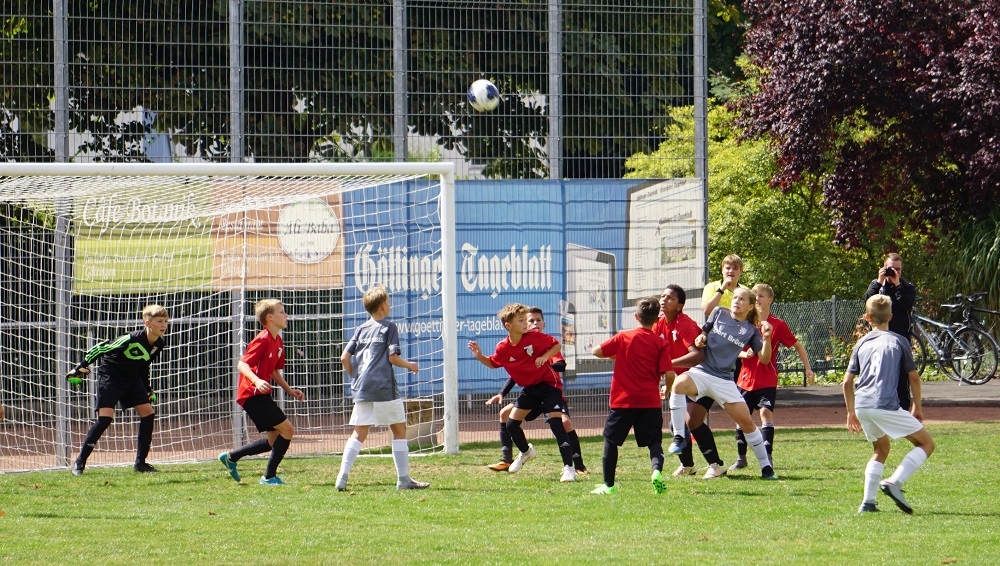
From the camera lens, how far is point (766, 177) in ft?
80.5

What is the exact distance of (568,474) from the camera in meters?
9.65

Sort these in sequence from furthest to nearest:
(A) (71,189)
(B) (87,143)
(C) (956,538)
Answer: (B) (87,143) < (A) (71,189) < (C) (956,538)

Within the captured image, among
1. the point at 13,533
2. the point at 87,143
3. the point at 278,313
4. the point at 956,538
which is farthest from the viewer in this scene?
the point at 87,143

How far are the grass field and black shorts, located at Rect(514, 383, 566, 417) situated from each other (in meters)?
0.56

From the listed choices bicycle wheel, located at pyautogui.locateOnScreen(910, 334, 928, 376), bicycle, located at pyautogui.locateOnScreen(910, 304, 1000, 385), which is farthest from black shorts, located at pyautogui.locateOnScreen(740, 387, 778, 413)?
bicycle wheel, located at pyautogui.locateOnScreen(910, 334, 928, 376)

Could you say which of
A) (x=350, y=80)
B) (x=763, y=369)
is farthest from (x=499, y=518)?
(x=350, y=80)

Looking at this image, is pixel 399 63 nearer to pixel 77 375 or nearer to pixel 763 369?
pixel 77 375

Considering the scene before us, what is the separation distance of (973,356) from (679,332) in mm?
10269

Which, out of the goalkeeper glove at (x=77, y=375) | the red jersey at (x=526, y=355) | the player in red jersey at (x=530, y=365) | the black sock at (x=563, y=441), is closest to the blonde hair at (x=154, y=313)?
the goalkeeper glove at (x=77, y=375)

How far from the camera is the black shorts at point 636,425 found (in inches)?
341

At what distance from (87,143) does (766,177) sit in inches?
592

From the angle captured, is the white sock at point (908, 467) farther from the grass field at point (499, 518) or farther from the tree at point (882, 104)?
the tree at point (882, 104)

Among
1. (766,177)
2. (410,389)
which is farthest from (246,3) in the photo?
(766,177)

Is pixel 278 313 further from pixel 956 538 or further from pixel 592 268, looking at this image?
pixel 956 538
